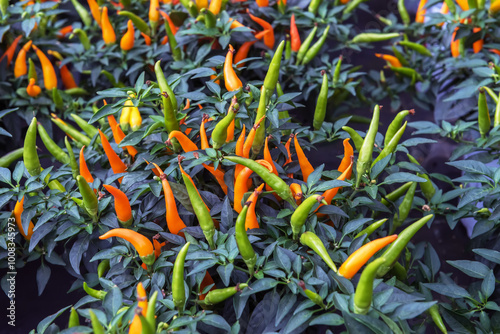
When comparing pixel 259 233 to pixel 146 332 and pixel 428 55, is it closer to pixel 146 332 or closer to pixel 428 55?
pixel 146 332

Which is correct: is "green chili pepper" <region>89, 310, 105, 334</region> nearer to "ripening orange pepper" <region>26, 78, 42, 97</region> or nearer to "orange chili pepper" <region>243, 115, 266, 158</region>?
"orange chili pepper" <region>243, 115, 266, 158</region>

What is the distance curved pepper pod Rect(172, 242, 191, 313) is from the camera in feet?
4.29

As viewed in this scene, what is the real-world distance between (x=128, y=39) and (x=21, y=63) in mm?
590

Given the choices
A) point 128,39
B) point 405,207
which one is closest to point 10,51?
point 128,39

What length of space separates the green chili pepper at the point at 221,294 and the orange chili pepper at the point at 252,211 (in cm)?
25

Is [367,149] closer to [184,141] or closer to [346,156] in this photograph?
[346,156]

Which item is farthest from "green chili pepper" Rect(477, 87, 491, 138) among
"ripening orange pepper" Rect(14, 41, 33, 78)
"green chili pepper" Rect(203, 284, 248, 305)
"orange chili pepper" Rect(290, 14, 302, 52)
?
"ripening orange pepper" Rect(14, 41, 33, 78)

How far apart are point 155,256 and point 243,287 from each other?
35 centimetres

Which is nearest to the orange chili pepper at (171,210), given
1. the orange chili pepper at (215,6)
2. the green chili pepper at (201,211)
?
the green chili pepper at (201,211)

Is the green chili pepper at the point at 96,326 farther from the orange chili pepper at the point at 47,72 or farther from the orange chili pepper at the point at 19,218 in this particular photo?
the orange chili pepper at the point at 47,72

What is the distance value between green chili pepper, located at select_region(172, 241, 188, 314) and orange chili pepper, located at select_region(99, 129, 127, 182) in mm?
602

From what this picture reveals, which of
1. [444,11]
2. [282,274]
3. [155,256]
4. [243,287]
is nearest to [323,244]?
[282,274]

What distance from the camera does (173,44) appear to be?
2463 millimetres

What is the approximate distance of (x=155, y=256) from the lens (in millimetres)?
1594
